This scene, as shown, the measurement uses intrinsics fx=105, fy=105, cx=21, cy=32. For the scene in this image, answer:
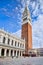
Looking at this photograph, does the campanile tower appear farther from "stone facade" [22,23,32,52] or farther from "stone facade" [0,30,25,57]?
"stone facade" [0,30,25,57]

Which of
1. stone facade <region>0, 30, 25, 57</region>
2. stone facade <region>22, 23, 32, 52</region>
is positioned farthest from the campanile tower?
stone facade <region>0, 30, 25, 57</region>

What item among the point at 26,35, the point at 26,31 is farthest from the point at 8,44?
the point at 26,31

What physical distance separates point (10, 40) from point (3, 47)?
549 centimetres

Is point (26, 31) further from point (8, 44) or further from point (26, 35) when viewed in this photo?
point (8, 44)

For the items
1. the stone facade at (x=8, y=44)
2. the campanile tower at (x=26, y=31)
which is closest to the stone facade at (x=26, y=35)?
the campanile tower at (x=26, y=31)

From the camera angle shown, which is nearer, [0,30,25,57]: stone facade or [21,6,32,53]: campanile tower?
[0,30,25,57]: stone facade

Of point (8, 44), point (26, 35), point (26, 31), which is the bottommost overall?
point (8, 44)

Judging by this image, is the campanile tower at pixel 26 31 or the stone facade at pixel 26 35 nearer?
the stone facade at pixel 26 35

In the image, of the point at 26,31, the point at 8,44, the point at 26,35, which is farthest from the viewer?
the point at 26,31

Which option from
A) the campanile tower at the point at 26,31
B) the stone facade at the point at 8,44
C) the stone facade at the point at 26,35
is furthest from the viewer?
the campanile tower at the point at 26,31

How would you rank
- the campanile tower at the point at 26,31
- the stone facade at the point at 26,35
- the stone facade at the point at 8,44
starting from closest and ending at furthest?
the stone facade at the point at 8,44
the stone facade at the point at 26,35
the campanile tower at the point at 26,31

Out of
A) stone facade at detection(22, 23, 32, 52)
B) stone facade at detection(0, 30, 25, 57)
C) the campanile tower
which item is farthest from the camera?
the campanile tower

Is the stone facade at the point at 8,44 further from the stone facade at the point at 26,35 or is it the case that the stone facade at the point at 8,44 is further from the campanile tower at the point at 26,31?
the campanile tower at the point at 26,31

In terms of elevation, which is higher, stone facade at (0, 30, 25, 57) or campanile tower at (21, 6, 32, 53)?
campanile tower at (21, 6, 32, 53)
